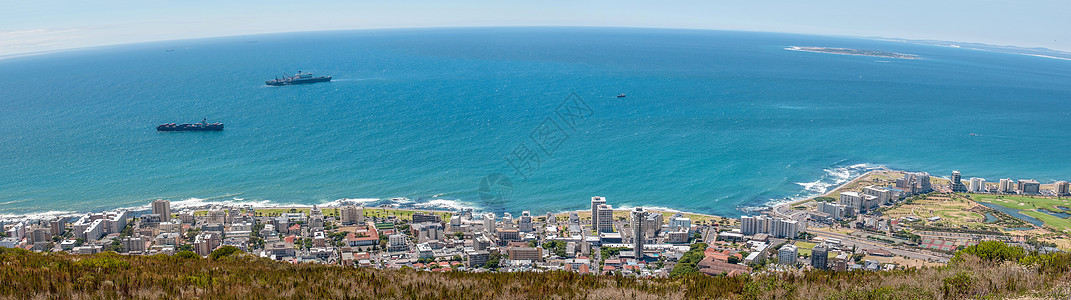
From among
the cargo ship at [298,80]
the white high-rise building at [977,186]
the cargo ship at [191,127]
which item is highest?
the cargo ship at [298,80]

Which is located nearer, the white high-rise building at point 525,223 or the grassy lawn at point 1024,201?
the white high-rise building at point 525,223

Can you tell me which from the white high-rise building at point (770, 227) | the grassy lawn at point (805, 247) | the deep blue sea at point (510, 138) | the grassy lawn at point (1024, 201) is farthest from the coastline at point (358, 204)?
the grassy lawn at point (1024, 201)

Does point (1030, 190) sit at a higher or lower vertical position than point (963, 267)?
lower

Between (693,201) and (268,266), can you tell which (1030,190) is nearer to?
(693,201)

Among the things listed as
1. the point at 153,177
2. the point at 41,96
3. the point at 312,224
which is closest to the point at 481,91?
the point at 153,177

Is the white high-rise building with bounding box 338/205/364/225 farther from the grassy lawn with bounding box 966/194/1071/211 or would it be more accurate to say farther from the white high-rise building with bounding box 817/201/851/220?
the grassy lawn with bounding box 966/194/1071/211

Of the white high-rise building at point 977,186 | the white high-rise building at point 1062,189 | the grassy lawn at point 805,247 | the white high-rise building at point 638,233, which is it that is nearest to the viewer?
the white high-rise building at point 638,233

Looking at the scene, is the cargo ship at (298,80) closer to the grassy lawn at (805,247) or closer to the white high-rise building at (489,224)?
the white high-rise building at (489,224)
